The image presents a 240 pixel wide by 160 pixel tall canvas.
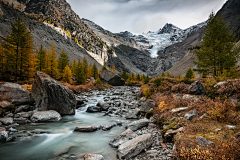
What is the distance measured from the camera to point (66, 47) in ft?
301

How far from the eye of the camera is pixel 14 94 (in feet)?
39.5

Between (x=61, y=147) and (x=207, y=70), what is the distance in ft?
67.5

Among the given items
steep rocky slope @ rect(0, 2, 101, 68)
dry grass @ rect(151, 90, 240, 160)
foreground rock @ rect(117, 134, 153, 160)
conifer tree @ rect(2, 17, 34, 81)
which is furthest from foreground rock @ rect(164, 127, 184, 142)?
steep rocky slope @ rect(0, 2, 101, 68)

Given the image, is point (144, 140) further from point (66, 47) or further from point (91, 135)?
point (66, 47)

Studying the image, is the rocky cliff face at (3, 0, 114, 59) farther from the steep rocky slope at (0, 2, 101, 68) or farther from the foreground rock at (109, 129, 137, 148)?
the foreground rock at (109, 129, 137, 148)

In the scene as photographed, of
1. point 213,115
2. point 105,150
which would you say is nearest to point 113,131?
point 105,150

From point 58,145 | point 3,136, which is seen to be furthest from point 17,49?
point 58,145

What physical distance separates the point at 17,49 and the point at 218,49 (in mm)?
32138

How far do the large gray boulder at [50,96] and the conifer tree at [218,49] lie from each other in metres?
19.4

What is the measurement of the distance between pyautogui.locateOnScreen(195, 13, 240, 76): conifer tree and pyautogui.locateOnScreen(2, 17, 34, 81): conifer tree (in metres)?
29.6

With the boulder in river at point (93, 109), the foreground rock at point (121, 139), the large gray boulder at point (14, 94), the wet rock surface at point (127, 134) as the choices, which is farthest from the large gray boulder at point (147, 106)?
the large gray boulder at point (14, 94)

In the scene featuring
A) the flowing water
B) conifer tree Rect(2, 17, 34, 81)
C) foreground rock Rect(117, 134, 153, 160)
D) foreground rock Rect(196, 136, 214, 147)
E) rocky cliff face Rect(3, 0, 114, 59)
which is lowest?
the flowing water

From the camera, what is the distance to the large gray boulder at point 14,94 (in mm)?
11559

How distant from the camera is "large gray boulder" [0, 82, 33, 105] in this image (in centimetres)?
1156
